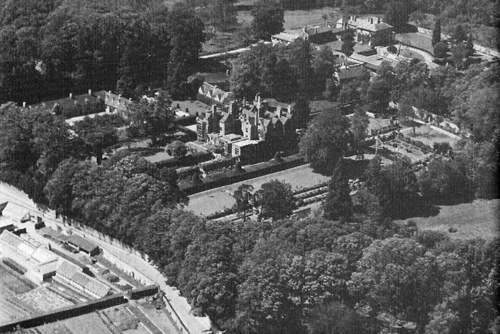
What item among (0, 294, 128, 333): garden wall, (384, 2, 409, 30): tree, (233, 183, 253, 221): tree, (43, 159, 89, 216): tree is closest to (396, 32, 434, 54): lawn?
(384, 2, 409, 30): tree

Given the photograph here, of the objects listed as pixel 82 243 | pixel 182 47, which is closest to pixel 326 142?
pixel 82 243

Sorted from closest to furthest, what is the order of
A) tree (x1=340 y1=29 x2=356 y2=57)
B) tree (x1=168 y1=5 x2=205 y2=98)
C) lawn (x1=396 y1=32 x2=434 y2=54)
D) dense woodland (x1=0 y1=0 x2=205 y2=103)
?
1. dense woodland (x1=0 y1=0 x2=205 y2=103)
2. tree (x1=168 y1=5 x2=205 y2=98)
3. tree (x1=340 y1=29 x2=356 y2=57)
4. lawn (x1=396 y1=32 x2=434 y2=54)

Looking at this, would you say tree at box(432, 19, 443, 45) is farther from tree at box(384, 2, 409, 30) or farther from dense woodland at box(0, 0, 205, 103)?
dense woodland at box(0, 0, 205, 103)

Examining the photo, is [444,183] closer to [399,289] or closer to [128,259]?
[399,289]

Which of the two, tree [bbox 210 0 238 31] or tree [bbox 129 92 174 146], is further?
tree [bbox 210 0 238 31]

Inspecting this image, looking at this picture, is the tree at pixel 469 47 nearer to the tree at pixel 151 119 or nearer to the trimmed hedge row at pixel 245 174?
the trimmed hedge row at pixel 245 174

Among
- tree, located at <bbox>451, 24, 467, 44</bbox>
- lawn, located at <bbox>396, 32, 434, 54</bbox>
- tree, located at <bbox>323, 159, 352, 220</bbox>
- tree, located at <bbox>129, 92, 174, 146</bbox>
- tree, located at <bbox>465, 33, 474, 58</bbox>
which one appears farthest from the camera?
lawn, located at <bbox>396, 32, 434, 54</bbox>
